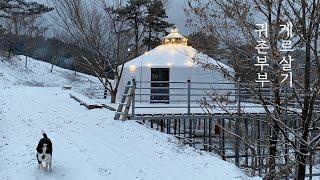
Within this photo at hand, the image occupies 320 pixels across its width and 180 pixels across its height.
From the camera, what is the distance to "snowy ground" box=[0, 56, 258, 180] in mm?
8758

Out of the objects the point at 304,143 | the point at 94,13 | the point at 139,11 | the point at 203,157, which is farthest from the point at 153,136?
the point at 139,11

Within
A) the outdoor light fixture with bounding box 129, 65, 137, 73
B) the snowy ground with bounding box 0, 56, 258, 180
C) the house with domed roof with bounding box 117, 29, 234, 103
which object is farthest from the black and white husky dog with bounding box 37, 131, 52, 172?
the outdoor light fixture with bounding box 129, 65, 137, 73

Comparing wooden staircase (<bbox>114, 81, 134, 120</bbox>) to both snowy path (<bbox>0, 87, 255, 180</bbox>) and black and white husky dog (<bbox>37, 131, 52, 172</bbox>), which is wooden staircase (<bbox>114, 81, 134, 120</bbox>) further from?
black and white husky dog (<bbox>37, 131, 52, 172</bbox>)

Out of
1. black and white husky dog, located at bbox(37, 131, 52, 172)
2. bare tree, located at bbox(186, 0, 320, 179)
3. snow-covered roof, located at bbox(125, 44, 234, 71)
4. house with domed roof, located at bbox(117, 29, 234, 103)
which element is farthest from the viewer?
snow-covered roof, located at bbox(125, 44, 234, 71)

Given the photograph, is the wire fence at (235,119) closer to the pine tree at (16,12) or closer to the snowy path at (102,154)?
the snowy path at (102,154)

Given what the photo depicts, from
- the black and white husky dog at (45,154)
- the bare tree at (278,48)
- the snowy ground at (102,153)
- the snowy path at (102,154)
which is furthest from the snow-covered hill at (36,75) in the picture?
the bare tree at (278,48)

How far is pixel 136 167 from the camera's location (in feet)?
30.6

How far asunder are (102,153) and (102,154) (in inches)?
4.4

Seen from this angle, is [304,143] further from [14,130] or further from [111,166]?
[14,130]

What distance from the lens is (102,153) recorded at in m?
10.6

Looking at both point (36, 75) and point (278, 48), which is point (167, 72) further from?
point (36, 75)

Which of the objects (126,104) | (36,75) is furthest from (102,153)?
(36,75)

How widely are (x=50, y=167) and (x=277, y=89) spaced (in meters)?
4.92

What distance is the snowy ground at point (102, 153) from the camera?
8.76 meters
